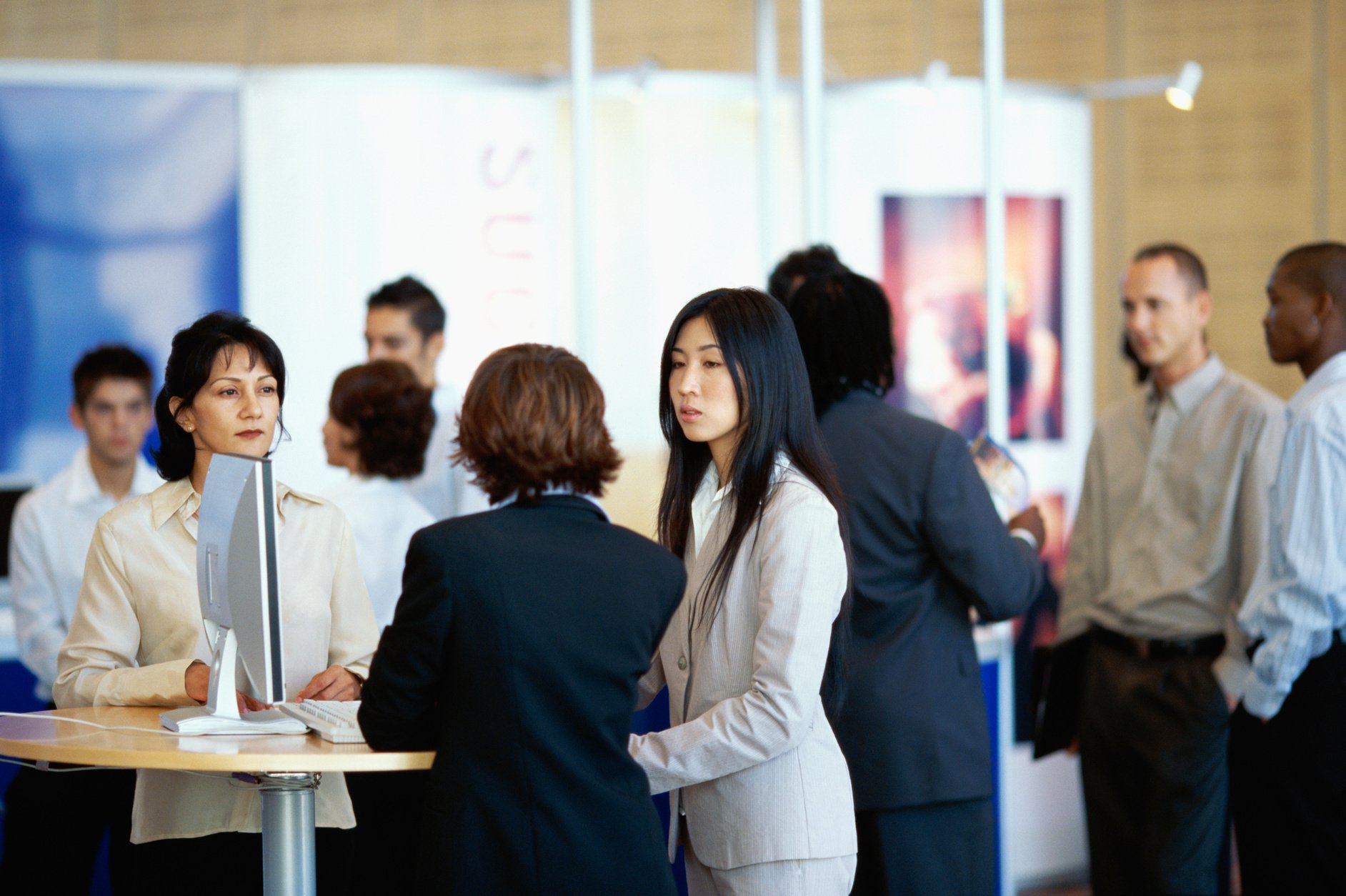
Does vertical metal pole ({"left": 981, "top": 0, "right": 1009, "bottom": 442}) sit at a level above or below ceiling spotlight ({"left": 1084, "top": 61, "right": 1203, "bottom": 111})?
below

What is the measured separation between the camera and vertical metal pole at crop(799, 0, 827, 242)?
12.7 ft

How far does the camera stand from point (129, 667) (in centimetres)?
228

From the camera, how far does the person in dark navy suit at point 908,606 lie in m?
2.63

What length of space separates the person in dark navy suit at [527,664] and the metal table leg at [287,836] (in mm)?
281

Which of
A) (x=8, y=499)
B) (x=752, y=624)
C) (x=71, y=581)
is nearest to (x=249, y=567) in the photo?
(x=752, y=624)

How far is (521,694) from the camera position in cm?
176

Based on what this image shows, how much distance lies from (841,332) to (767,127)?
1919 mm

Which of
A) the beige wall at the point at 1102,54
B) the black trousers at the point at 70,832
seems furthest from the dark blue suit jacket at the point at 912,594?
the beige wall at the point at 1102,54

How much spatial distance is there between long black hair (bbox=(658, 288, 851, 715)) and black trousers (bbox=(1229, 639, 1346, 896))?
1684 millimetres

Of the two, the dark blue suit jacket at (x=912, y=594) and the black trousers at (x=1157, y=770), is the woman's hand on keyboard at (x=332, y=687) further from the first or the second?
the black trousers at (x=1157, y=770)

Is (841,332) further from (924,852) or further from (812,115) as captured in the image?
(812,115)

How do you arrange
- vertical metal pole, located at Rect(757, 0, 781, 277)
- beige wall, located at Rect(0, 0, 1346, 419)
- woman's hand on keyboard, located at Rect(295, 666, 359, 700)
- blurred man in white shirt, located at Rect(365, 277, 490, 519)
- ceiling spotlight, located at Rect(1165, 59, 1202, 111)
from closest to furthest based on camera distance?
woman's hand on keyboard, located at Rect(295, 666, 359, 700)
blurred man in white shirt, located at Rect(365, 277, 490, 519)
vertical metal pole, located at Rect(757, 0, 781, 277)
ceiling spotlight, located at Rect(1165, 59, 1202, 111)
beige wall, located at Rect(0, 0, 1346, 419)

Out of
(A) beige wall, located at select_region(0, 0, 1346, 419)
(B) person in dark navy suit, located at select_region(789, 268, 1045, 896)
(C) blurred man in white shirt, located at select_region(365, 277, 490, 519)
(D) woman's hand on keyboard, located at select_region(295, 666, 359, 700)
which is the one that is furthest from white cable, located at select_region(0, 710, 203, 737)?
(A) beige wall, located at select_region(0, 0, 1346, 419)

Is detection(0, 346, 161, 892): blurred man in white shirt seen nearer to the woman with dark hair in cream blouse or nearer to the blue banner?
the woman with dark hair in cream blouse
